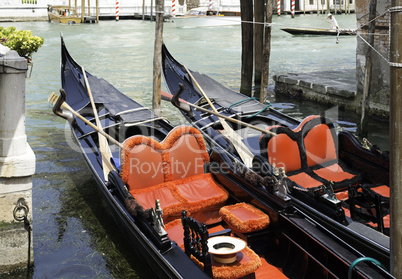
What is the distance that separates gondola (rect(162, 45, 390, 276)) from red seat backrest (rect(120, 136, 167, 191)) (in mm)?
494

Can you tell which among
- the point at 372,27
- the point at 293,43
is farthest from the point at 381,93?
the point at 293,43

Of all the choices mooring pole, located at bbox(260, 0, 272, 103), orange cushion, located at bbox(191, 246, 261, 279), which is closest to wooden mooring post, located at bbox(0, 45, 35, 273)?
orange cushion, located at bbox(191, 246, 261, 279)

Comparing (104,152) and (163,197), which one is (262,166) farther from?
(104,152)

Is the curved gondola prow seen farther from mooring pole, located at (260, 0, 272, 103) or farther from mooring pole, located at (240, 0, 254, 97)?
mooring pole, located at (240, 0, 254, 97)

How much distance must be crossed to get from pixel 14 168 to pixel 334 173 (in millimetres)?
2225

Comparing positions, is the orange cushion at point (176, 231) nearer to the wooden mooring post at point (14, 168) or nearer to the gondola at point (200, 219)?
the gondola at point (200, 219)

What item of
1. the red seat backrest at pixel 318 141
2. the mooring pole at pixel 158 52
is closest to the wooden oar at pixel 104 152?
the mooring pole at pixel 158 52

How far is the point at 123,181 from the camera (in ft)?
10.6

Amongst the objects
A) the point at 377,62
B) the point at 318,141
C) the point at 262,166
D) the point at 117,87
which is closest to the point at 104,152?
the point at 262,166

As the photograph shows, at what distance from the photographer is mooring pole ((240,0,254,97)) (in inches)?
269

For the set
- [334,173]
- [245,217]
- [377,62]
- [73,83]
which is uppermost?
[377,62]

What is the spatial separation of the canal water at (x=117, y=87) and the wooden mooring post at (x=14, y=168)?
21cm

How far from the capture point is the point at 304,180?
3506 mm

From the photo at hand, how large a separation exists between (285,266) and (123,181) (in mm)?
1211
